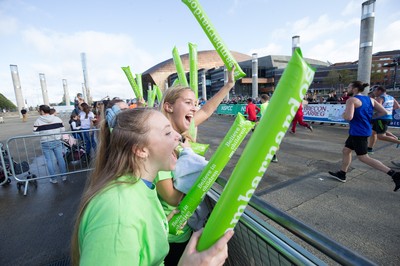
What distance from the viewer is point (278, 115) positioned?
1.82 ft

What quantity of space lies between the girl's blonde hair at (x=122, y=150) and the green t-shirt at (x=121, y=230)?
12cm

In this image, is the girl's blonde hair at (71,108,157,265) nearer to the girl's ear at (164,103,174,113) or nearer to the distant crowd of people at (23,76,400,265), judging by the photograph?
the distant crowd of people at (23,76,400,265)

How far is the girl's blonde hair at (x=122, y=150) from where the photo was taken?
1102 millimetres

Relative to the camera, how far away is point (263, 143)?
582 millimetres

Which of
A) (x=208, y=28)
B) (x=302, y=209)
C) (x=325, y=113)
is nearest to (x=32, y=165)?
(x=208, y=28)

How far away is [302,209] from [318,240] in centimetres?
295

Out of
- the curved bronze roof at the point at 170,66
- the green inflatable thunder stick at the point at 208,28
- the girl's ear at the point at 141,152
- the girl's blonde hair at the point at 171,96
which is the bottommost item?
the girl's ear at the point at 141,152

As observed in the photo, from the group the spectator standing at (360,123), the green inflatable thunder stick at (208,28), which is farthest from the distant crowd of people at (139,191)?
the spectator standing at (360,123)

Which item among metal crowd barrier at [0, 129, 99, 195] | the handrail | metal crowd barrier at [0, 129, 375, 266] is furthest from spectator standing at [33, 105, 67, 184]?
the handrail

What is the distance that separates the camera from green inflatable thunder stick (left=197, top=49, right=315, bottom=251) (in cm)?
54

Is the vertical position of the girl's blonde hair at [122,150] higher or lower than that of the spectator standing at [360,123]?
higher

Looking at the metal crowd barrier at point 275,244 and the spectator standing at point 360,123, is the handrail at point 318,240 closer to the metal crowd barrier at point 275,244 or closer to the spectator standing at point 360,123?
the metal crowd barrier at point 275,244

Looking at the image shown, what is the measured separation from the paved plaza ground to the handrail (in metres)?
2.19

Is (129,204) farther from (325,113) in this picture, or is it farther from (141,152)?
(325,113)
